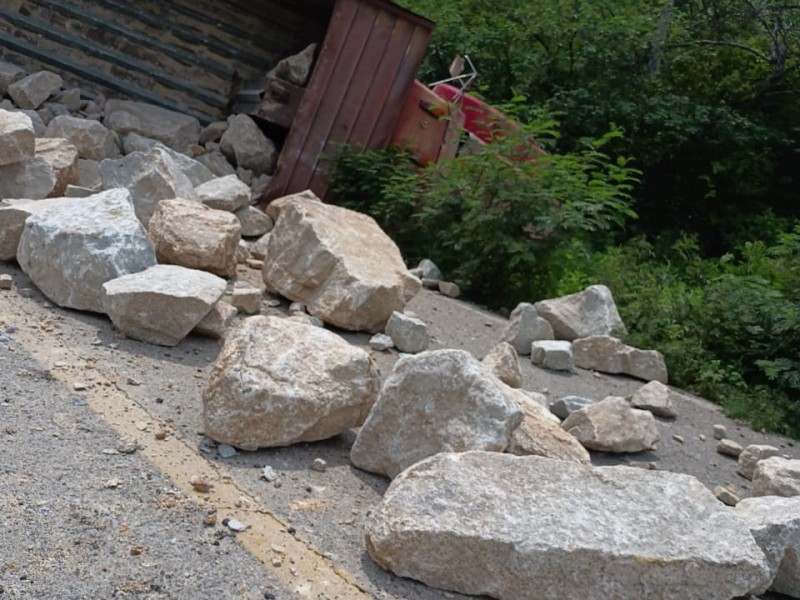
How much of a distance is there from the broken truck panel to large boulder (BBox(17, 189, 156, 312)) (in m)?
4.01

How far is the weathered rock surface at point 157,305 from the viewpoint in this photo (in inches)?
198

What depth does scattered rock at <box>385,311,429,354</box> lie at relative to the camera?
19.6ft

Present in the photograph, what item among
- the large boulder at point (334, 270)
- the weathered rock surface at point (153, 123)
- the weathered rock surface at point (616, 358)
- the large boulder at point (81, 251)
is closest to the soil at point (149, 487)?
the large boulder at point (81, 251)

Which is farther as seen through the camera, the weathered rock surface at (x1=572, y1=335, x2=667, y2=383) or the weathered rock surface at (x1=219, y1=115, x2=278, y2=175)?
the weathered rock surface at (x1=219, y1=115, x2=278, y2=175)

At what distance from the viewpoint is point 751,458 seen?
5.18m

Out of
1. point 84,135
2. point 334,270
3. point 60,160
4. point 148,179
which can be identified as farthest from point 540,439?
point 84,135

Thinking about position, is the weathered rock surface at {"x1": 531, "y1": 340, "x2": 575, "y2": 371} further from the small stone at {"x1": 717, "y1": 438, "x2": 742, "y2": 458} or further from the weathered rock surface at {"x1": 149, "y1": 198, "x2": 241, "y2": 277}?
the weathered rock surface at {"x1": 149, "y1": 198, "x2": 241, "y2": 277}

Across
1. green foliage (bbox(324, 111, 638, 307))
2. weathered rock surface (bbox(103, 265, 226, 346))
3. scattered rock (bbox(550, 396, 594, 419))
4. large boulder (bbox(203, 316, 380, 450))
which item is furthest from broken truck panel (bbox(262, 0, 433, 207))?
large boulder (bbox(203, 316, 380, 450))

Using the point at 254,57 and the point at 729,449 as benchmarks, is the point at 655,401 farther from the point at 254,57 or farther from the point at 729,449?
the point at 254,57

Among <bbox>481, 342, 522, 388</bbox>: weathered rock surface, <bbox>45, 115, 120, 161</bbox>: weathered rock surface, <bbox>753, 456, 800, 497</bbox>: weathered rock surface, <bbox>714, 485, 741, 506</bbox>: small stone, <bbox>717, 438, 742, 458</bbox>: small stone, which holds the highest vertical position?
<bbox>753, 456, 800, 497</bbox>: weathered rock surface

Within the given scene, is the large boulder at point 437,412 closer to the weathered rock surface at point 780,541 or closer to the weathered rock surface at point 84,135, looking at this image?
the weathered rock surface at point 780,541

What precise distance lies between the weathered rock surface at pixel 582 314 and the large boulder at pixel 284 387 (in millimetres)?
3063

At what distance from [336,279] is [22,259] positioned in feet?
6.06

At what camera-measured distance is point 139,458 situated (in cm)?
374
